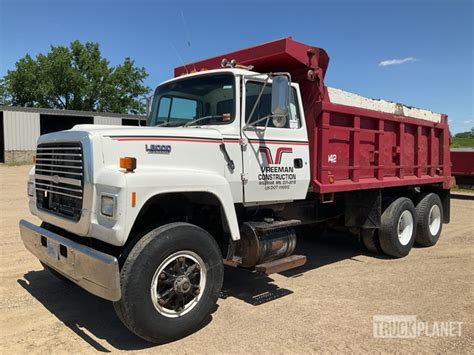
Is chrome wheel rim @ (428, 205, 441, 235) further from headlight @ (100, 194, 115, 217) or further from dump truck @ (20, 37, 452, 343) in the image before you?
headlight @ (100, 194, 115, 217)

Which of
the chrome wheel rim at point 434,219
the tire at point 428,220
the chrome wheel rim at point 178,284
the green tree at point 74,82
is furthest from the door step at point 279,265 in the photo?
the green tree at point 74,82

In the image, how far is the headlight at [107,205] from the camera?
11.7 ft

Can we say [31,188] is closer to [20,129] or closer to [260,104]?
[260,104]

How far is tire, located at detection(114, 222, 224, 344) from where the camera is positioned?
3.62 metres

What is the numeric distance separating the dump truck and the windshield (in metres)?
0.02

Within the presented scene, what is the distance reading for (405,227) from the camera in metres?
7.57

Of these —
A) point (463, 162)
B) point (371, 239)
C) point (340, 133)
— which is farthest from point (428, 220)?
point (463, 162)

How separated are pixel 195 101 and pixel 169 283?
7.33 feet

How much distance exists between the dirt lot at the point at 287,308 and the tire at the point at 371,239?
159mm

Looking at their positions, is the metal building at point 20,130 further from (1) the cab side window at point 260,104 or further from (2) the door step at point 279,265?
(2) the door step at point 279,265

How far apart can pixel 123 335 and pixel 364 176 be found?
4.18 m

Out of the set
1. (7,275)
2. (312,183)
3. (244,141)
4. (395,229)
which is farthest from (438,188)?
(7,275)

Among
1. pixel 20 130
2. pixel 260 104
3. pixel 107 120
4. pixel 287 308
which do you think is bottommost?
pixel 287 308

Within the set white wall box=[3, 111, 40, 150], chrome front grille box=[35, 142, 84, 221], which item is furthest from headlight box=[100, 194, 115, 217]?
white wall box=[3, 111, 40, 150]
